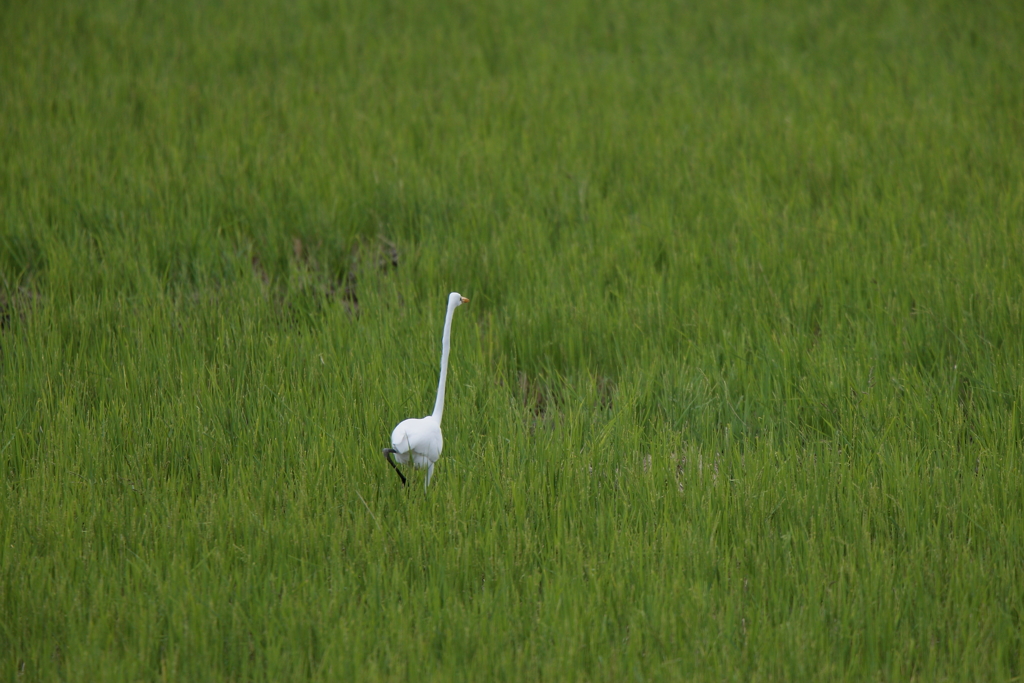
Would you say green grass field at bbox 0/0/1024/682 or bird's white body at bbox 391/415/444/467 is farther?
bird's white body at bbox 391/415/444/467

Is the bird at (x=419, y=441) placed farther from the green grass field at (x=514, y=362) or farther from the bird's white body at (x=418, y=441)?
the green grass field at (x=514, y=362)

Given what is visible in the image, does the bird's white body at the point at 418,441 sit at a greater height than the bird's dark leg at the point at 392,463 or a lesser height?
greater

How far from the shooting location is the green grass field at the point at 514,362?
91.6 inches

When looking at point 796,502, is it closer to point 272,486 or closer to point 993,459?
point 993,459

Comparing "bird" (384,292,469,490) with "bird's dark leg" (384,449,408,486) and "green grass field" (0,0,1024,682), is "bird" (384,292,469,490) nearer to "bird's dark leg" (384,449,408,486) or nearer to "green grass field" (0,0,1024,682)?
"bird's dark leg" (384,449,408,486)

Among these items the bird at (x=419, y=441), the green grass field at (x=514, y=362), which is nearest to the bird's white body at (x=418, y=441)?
the bird at (x=419, y=441)

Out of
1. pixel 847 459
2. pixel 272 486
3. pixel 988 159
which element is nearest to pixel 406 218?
pixel 272 486

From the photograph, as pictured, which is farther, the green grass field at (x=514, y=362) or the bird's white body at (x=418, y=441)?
the bird's white body at (x=418, y=441)

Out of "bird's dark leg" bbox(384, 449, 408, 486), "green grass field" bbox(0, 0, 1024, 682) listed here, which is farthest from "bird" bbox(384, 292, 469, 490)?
"green grass field" bbox(0, 0, 1024, 682)

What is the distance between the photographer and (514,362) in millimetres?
3770

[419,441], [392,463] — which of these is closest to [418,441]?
[419,441]

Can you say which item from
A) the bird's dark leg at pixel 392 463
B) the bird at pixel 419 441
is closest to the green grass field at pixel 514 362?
the bird's dark leg at pixel 392 463

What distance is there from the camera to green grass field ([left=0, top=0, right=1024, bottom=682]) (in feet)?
7.63

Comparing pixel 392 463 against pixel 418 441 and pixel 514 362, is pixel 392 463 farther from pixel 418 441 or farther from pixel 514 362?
pixel 514 362
